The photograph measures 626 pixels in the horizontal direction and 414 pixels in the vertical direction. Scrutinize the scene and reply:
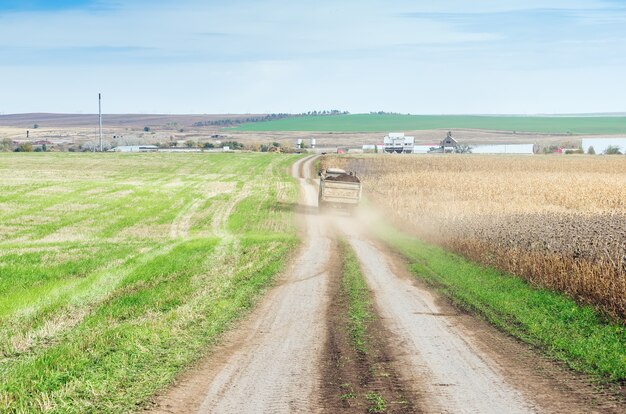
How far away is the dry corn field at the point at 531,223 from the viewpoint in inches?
657

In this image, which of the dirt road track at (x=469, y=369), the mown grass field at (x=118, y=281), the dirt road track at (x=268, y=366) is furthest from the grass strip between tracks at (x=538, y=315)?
the mown grass field at (x=118, y=281)

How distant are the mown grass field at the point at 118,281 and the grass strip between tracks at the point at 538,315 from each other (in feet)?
16.7

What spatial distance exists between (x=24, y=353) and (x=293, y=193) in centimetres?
4007

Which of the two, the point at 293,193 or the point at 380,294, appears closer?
the point at 380,294

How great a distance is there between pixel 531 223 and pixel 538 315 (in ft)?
38.3

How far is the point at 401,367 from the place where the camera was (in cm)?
1086

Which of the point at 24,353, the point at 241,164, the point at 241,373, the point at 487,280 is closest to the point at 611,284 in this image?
the point at 487,280

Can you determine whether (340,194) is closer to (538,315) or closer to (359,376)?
(538,315)

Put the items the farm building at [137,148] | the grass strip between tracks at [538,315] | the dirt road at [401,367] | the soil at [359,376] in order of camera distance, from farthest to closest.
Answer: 1. the farm building at [137,148]
2. the grass strip between tracks at [538,315]
3. the dirt road at [401,367]
4. the soil at [359,376]

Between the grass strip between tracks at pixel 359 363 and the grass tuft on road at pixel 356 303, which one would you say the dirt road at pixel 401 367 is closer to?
the grass strip between tracks at pixel 359 363

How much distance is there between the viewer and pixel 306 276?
1995cm

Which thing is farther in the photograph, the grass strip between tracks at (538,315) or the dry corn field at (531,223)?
the dry corn field at (531,223)

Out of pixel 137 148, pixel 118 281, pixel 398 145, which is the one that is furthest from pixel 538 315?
pixel 398 145

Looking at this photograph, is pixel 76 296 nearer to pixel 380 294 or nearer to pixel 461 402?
pixel 380 294
